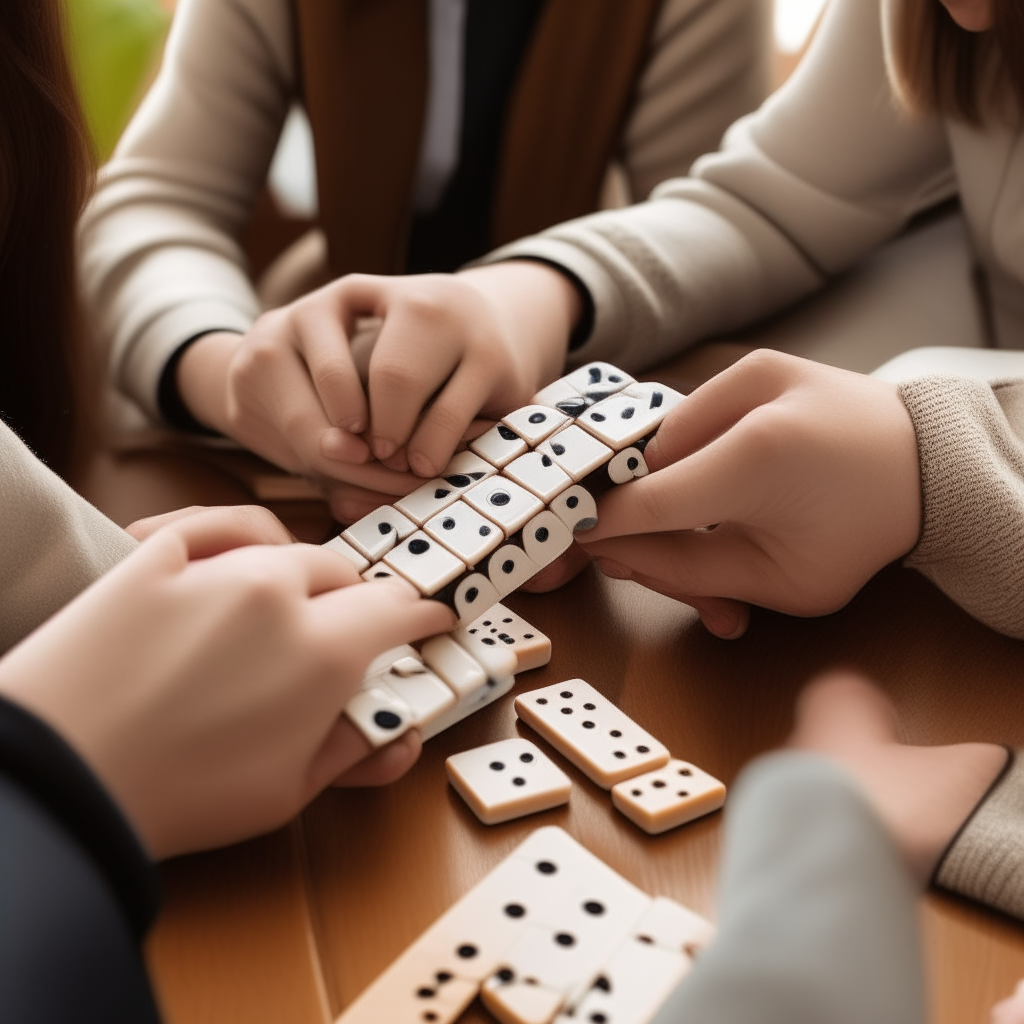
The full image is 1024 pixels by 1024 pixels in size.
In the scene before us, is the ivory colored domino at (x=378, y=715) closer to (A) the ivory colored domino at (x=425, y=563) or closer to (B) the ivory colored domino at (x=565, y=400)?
(A) the ivory colored domino at (x=425, y=563)

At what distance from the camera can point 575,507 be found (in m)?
0.48

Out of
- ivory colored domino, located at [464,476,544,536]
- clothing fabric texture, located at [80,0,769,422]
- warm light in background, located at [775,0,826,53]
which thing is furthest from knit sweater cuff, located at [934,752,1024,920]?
warm light in background, located at [775,0,826,53]

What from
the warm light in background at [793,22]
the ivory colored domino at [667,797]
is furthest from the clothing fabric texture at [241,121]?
the ivory colored domino at [667,797]

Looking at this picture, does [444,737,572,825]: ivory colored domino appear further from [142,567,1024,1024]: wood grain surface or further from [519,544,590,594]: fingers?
[519,544,590,594]: fingers

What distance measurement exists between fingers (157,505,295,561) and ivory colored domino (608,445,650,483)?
161 mm

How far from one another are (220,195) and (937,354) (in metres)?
0.69

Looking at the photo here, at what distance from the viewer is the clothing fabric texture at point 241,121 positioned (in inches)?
35.9

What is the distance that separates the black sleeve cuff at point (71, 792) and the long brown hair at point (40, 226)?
0.40m

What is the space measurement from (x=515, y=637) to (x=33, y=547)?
212 mm

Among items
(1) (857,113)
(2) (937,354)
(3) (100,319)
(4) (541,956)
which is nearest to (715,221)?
(1) (857,113)

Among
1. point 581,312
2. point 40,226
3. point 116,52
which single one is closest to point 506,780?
point 581,312

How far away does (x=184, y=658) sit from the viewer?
0.34 m

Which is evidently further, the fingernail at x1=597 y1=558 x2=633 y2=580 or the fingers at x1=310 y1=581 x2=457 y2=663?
the fingernail at x1=597 y1=558 x2=633 y2=580

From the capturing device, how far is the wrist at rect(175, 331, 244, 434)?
0.70 m
